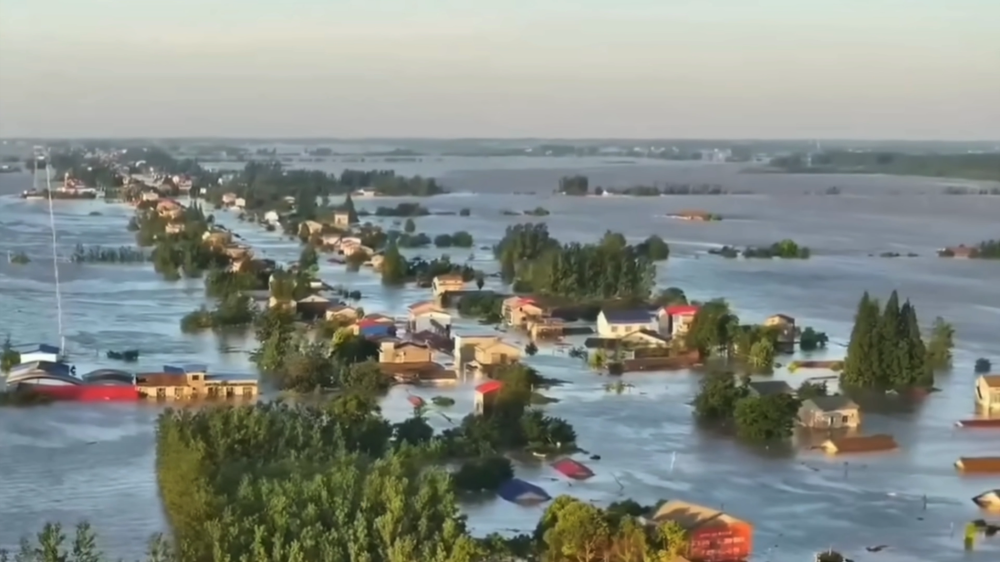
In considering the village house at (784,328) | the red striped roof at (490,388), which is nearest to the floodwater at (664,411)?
the red striped roof at (490,388)

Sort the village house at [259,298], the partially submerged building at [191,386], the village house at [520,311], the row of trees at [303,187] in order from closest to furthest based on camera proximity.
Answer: the partially submerged building at [191,386]
the village house at [520,311]
the village house at [259,298]
the row of trees at [303,187]

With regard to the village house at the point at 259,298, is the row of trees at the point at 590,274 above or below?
above

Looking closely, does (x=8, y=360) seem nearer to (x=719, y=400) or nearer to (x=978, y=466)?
(x=719, y=400)

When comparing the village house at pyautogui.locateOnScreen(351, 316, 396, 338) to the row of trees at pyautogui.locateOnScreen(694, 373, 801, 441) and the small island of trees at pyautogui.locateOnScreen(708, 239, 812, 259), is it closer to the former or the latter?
the row of trees at pyautogui.locateOnScreen(694, 373, 801, 441)

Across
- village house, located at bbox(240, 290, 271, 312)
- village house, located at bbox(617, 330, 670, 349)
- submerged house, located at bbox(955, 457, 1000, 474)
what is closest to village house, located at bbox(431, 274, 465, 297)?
village house, located at bbox(240, 290, 271, 312)

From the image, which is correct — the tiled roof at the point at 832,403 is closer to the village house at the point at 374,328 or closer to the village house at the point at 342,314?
the village house at the point at 374,328

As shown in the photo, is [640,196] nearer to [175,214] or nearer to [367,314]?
[175,214]

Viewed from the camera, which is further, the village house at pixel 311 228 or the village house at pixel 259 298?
the village house at pixel 311 228
